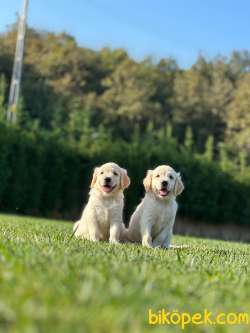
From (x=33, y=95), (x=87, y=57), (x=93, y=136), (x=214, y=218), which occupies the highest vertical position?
(x=87, y=57)

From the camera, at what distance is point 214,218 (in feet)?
74.2

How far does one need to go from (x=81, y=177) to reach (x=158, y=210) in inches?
567

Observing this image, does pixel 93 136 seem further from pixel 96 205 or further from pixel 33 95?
pixel 96 205

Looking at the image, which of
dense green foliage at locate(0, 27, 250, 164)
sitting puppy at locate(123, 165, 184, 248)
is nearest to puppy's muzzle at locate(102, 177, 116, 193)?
sitting puppy at locate(123, 165, 184, 248)

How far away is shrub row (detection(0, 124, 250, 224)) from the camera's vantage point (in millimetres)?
18547

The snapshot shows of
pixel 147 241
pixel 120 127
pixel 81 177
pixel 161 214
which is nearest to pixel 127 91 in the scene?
Result: pixel 120 127

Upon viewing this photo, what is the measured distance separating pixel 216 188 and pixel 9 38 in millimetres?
22763

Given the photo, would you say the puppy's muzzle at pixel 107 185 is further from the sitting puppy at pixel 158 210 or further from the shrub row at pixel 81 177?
the shrub row at pixel 81 177

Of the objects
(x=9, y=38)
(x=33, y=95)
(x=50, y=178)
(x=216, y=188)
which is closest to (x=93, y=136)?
(x=50, y=178)

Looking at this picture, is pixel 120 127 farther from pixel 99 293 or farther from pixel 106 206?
pixel 99 293

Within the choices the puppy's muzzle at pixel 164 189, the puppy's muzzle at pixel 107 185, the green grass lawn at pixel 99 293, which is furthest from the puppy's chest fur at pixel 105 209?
the green grass lawn at pixel 99 293

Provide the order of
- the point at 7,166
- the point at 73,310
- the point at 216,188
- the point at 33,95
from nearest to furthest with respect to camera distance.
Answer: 1. the point at 73,310
2. the point at 7,166
3. the point at 216,188
4. the point at 33,95

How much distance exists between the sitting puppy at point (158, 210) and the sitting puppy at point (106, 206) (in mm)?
249

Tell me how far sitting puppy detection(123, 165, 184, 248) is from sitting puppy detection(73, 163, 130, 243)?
0.25m
